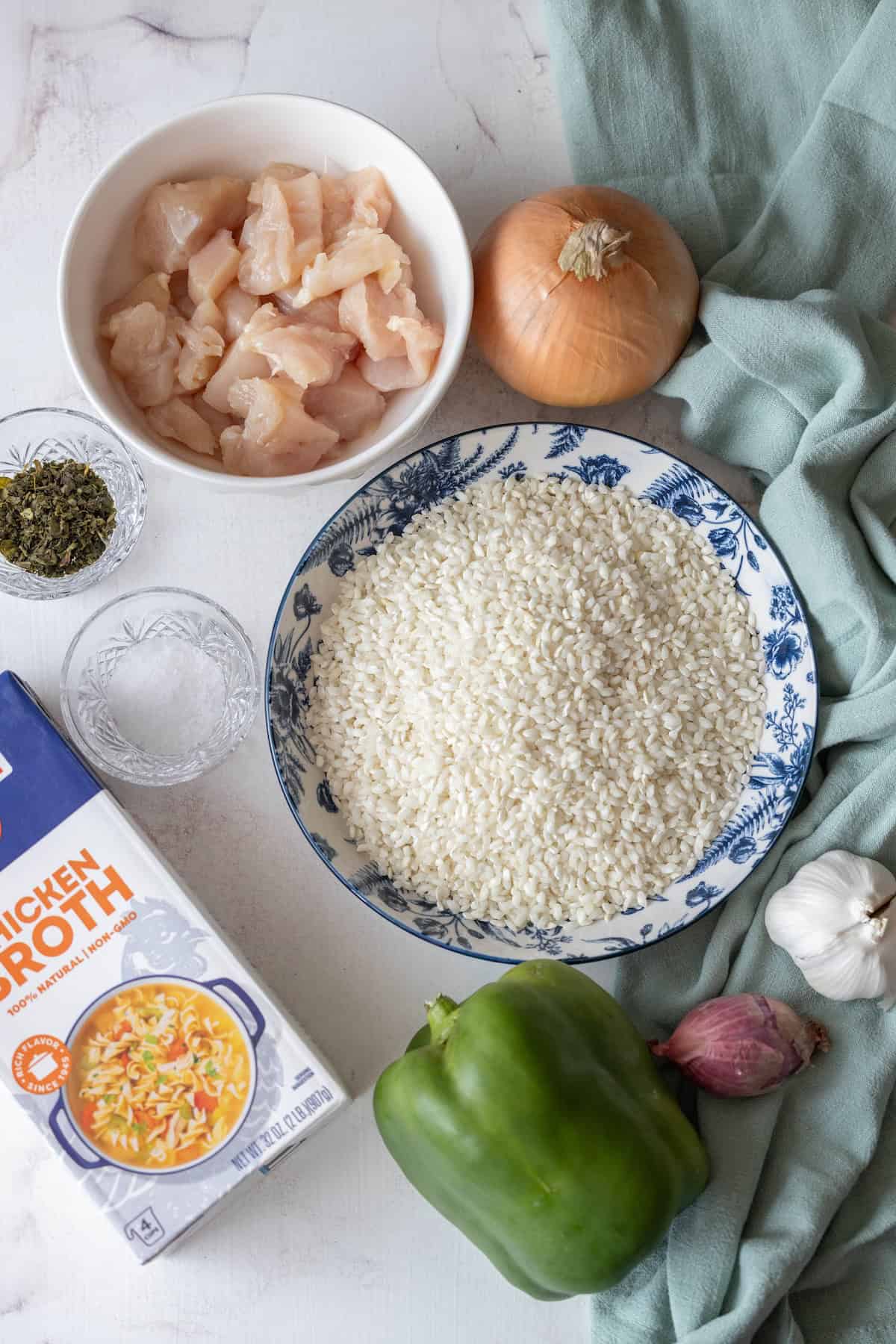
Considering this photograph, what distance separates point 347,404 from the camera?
58.2 inches

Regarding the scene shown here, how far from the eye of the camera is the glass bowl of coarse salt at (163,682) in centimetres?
154

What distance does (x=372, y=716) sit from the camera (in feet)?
4.88

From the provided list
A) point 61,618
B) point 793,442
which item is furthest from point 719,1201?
point 61,618

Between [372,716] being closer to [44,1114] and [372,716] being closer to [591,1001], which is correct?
[591,1001]

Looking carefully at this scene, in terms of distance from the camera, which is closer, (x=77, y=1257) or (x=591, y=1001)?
(x=591, y=1001)

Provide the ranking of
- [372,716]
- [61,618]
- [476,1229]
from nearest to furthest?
[476,1229] → [372,716] → [61,618]

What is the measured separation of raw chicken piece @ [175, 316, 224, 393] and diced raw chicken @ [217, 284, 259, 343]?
0.06 feet

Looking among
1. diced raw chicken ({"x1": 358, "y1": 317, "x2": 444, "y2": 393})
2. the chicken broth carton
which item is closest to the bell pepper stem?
the chicken broth carton

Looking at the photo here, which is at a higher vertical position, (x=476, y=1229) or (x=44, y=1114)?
(x=44, y=1114)

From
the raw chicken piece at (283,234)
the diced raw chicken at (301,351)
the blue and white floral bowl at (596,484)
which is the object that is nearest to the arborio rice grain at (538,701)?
the blue and white floral bowl at (596,484)

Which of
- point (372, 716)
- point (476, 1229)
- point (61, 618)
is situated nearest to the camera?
point (476, 1229)

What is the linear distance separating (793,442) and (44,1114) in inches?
47.7

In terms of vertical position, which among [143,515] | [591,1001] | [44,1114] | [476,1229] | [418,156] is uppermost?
[418,156]

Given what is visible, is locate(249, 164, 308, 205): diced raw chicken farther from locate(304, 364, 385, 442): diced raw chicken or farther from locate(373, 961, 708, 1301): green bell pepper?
locate(373, 961, 708, 1301): green bell pepper
